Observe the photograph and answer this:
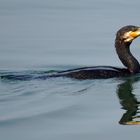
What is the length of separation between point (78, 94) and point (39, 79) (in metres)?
1.24

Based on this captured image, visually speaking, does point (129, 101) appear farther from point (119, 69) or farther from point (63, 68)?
point (63, 68)

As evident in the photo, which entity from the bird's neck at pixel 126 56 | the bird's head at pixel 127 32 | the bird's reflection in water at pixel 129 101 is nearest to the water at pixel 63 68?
the bird's reflection in water at pixel 129 101

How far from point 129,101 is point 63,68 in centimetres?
325

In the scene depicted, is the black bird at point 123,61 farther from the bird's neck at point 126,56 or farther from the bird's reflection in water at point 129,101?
the bird's reflection in water at point 129,101

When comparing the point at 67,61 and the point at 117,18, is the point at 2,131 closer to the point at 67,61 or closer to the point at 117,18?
the point at 67,61

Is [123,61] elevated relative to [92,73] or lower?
elevated

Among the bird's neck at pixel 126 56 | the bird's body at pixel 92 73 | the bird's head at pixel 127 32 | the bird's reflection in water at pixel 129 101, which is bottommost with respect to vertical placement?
the bird's reflection in water at pixel 129 101

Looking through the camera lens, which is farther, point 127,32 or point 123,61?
point 123,61

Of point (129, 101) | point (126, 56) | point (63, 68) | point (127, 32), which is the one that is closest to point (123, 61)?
point (126, 56)

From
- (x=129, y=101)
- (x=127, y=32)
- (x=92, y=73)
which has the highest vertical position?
(x=127, y=32)

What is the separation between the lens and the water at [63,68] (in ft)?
36.8

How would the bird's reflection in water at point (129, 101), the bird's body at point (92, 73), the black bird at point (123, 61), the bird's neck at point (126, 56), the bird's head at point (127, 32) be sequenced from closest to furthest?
the bird's reflection in water at point (129, 101) → the bird's body at point (92, 73) → the black bird at point (123, 61) → the bird's head at point (127, 32) → the bird's neck at point (126, 56)

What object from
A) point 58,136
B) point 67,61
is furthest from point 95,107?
point 67,61

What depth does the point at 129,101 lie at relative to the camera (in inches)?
531
